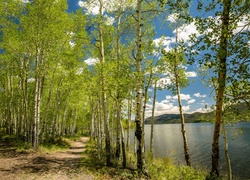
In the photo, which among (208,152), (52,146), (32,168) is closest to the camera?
(32,168)

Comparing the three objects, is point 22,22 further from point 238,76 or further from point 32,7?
point 238,76

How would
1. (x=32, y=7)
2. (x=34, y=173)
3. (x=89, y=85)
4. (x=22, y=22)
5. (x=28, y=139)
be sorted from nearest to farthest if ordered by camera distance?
(x=34, y=173)
(x=89, y=85)
(x=32, y=7)
(x=22, y=22)
(x=28, y=139)

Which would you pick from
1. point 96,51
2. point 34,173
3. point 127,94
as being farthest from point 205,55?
point 96,51

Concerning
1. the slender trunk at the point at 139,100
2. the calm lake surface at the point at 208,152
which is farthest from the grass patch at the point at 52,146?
the calm lake surface at the point at 208,152

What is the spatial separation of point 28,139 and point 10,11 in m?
11.5

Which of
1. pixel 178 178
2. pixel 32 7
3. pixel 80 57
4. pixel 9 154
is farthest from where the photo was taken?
pixel 80 57

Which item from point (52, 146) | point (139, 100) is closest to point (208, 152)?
point (52, 146)

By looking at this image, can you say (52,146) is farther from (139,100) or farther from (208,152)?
(208,152)

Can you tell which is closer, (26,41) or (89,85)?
(89,85)

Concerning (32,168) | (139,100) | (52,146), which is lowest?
(52,146)

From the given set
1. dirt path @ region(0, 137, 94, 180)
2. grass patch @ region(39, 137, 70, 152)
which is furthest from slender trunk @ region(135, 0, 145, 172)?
grass patch @ region(39, 137, 70, 152)

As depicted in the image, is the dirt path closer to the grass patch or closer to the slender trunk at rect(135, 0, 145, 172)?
the grass patch

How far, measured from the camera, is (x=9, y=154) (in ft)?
46.6

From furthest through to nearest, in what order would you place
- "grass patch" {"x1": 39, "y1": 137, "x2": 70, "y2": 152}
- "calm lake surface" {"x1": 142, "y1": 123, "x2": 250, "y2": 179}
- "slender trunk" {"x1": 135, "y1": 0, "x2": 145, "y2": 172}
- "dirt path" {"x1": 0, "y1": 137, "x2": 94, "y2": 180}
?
"calm lake surface" {"x1": 142, "y1": 123, "x2": 250, "y2": 179}
"grass patch" {"x1": 39, "y1": 137, "x2": 70, "y2": 152}
"slender trunk" {"x1": 135, "y1": 0, "x2": 145, "y2": 172}
"dirt path" {"x1": 0, "y1": 137, "x2": 94, "y2": 180}
